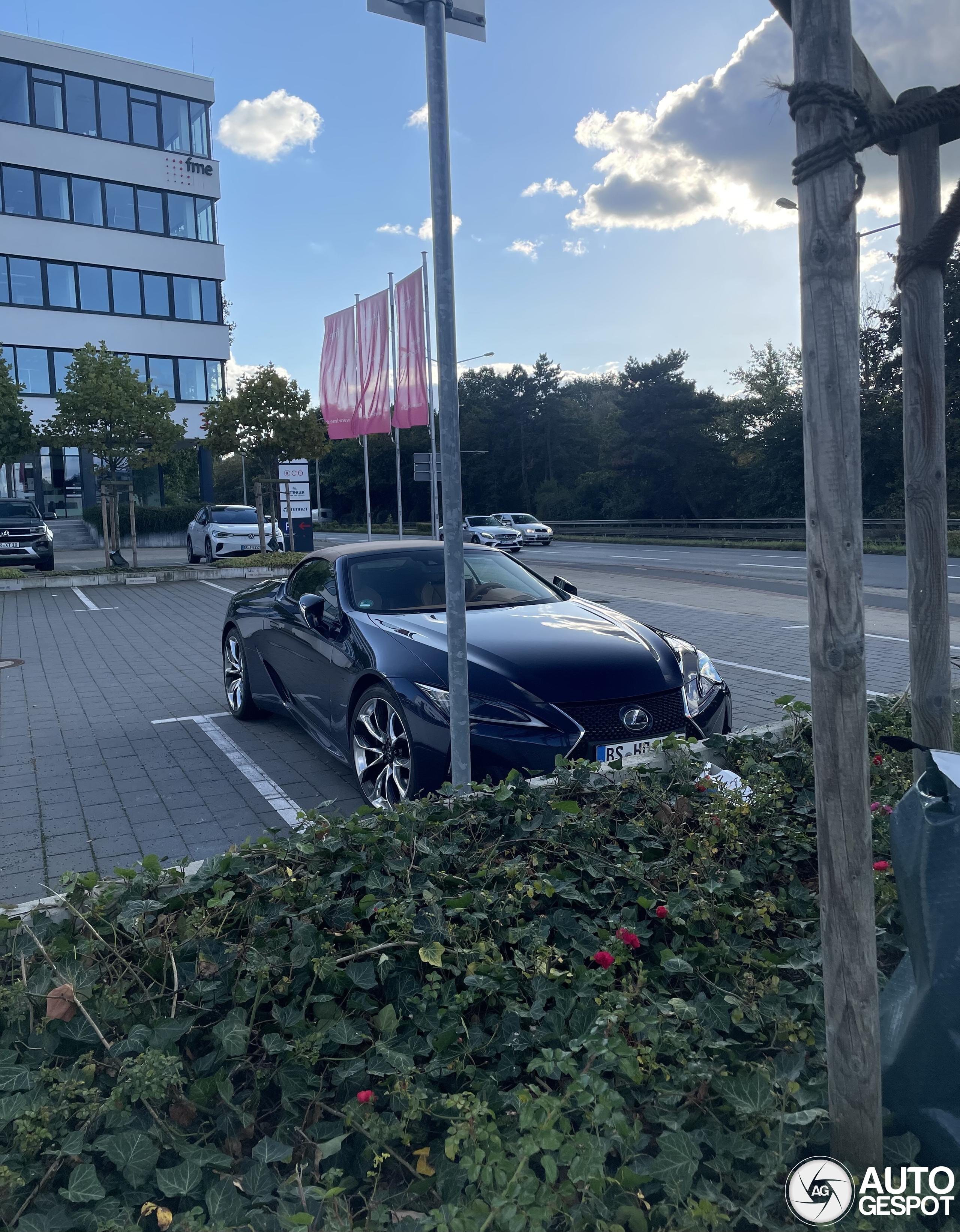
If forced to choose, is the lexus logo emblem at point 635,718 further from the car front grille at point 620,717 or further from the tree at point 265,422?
the tree at point 265,422

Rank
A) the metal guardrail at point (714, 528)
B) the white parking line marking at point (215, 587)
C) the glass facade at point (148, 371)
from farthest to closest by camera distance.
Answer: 1. the glass facade at point (148, 371)
2. the metal guardrail at point (714, 528)
3. the white parking line marking at point (215, 587)

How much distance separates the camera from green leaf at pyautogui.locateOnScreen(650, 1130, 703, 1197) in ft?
6.24

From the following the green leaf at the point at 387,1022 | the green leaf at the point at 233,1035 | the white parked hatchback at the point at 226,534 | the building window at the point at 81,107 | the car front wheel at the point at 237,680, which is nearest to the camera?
the green leaf at the point at 233,1035

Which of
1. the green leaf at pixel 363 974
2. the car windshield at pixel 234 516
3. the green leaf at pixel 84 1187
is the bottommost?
the green leaf at pixel 84 1187

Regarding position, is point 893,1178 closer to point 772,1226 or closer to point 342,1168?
point 772,1226

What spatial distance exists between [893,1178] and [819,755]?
0.84m

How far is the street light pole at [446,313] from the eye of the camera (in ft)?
11.4

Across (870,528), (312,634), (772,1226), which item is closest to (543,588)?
(312,634)

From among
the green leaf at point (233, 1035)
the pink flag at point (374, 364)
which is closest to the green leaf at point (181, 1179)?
the green leaf at point (233, 1035)

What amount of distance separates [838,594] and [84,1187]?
191 centimetres

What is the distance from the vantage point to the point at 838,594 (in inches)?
73.9

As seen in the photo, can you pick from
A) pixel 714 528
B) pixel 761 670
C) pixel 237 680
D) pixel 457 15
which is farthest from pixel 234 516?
pixel 714 528

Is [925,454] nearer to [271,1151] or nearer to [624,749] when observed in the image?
[624,749]

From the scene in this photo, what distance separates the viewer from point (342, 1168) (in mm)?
2113
